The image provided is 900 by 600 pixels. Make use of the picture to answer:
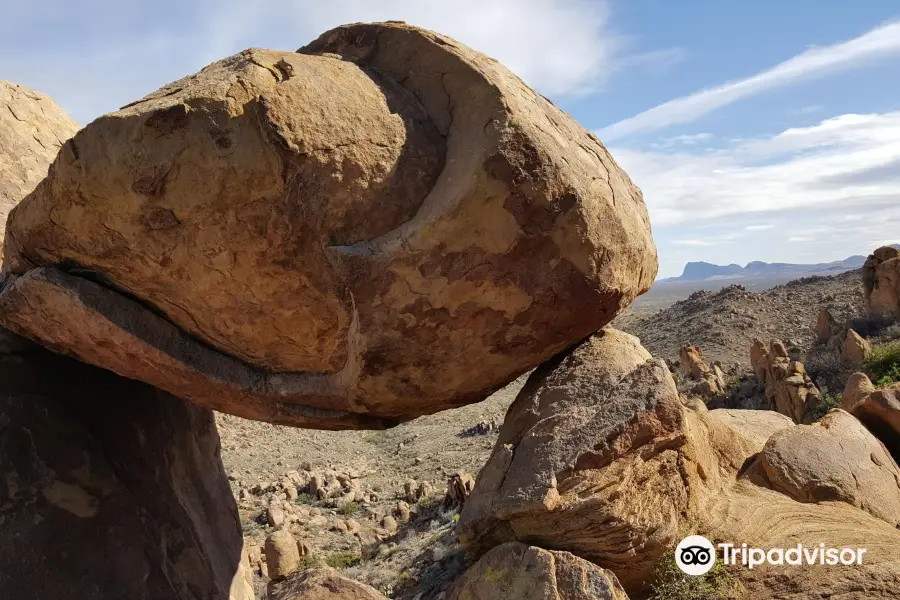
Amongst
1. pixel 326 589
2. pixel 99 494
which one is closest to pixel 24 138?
pixel 99 494

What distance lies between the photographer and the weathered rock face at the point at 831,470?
13.5ft

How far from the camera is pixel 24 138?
533cm

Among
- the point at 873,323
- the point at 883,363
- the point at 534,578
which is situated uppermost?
the point at 873,323

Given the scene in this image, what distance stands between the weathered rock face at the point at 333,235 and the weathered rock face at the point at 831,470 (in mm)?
1568

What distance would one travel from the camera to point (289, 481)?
11.4 meters

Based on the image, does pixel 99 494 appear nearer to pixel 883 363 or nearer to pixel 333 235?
pixel 333 235

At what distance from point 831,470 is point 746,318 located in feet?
75.5

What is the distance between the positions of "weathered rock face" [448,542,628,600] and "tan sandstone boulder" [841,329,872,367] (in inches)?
520

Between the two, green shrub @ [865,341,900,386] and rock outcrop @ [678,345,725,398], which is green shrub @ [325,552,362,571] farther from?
rock outcrop @ [678,345,725,398]

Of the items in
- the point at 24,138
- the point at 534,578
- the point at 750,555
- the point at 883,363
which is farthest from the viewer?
the point at 883,363

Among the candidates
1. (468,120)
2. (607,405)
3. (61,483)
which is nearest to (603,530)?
(607,405)

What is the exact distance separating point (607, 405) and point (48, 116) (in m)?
5.14

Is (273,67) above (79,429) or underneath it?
above

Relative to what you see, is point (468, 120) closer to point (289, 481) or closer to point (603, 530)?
point (603, 530)
